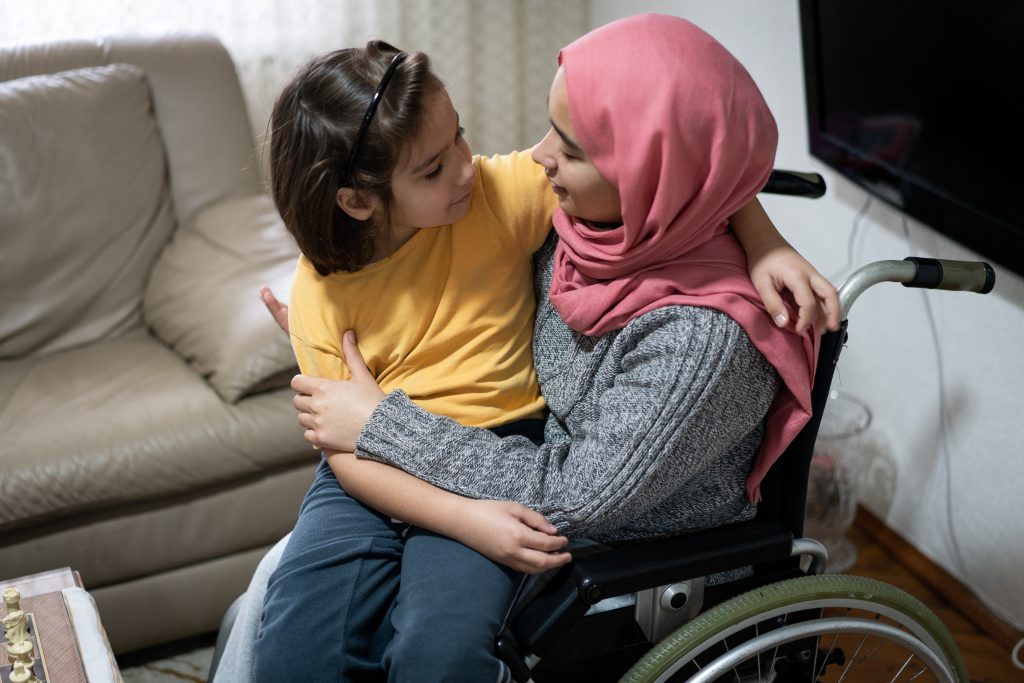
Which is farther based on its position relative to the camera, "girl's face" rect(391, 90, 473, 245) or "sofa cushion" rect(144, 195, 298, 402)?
"sofa cushion" rect(144, 195, 298, 402)

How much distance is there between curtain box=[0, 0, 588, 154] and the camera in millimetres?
2545

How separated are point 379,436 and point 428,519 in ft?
0.38

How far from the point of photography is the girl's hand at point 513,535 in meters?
1.09

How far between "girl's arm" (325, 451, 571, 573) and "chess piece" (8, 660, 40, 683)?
409 mm

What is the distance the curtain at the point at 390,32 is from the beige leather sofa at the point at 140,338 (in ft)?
0.80

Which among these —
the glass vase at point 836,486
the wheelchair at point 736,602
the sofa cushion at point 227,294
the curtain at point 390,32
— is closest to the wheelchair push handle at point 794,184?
the wheelchair at point 736,602

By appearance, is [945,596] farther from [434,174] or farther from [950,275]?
[434,174]

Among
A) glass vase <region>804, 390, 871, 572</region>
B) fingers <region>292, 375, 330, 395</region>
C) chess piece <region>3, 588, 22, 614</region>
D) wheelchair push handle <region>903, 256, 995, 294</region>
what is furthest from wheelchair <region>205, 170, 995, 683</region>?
glass vase <region>804, 390, 871, 572</region>

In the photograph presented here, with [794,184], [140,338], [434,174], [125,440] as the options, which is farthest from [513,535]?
[140,338]

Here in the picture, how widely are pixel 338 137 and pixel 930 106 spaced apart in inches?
40.4

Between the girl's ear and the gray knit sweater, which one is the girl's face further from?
the gray knit sweater

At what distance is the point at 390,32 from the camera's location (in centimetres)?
284

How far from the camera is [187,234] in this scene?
2260 millimetres

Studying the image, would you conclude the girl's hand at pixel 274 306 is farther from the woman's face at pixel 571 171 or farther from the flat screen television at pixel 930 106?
the flat screen television at pixel 930 106
